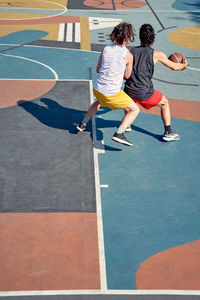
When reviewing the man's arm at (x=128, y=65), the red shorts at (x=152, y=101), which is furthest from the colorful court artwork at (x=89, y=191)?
the man's arm at (x=128, y=65)

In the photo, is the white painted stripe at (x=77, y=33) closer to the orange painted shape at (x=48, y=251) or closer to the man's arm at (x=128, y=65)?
the man's arm at (x=128, y=65)

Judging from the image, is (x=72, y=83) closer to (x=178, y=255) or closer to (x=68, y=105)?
(x=68, y=105)

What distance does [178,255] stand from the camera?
18.8 ft

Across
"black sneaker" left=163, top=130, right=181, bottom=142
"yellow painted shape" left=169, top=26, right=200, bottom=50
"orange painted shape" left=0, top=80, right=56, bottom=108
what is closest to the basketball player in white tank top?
"black sneaker" left=163, top=130, right=181, bottom=142

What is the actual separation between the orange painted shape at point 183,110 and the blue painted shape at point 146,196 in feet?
1.50

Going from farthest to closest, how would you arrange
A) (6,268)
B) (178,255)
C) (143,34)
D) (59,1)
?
(59,1) → (143,34) → (178,255) → (6,268)

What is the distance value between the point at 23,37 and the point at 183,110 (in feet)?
28.0

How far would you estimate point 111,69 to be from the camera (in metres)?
7.14

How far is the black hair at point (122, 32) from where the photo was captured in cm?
671

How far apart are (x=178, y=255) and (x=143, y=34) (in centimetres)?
383

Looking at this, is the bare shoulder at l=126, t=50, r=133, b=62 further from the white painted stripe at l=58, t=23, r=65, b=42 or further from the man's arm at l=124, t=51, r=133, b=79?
the white painted stripe at l=58, t=23, r=65, b=42

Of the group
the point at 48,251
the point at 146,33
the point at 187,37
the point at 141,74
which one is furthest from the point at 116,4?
the point at 48,251

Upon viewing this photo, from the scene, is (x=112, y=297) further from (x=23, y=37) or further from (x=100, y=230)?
(x=23, y=37)

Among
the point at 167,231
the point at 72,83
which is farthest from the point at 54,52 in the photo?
the point at 167,231
